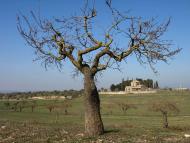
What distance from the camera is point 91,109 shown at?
18.9 m

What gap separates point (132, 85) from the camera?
177625 millimetres

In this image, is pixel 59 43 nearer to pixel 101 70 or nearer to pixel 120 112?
pixel 101 70

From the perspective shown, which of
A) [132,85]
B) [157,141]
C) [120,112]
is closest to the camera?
[157,141]

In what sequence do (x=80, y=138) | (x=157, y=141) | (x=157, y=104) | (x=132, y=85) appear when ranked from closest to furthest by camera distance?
1. (x=157, y=141)
2. (x=80, y=138)
3. (x=157, y=104)
4. (x=132, y=85)

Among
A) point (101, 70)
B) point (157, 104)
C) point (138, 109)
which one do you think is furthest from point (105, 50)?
point (138, 109)

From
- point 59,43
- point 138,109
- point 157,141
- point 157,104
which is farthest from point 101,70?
point 138,109

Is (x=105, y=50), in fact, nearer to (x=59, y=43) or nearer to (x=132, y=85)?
(x=59, y=43)

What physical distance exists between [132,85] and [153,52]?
159 metres

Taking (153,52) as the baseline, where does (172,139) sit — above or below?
below

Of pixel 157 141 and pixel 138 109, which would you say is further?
pixel 138 109

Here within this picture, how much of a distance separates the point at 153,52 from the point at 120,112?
2649 inches

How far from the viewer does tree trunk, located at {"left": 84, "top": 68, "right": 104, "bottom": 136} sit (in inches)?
733

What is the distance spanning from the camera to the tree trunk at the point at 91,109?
18.6 metres

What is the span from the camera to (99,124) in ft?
61.4
